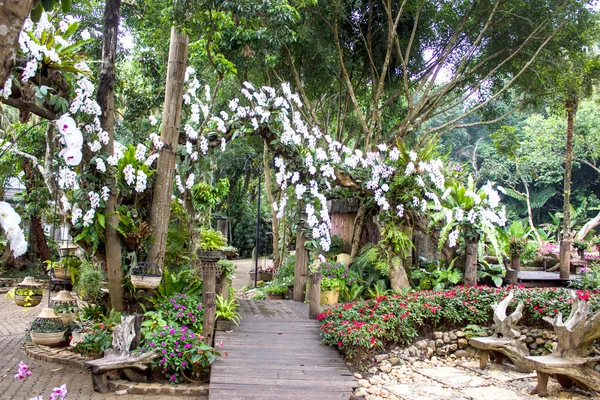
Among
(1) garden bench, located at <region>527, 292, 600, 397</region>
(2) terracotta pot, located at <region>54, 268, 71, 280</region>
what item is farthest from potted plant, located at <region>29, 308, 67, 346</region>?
(1) garden bench, located at <region>527, 292, 600, 397</region>

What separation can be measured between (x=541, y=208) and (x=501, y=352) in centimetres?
2620

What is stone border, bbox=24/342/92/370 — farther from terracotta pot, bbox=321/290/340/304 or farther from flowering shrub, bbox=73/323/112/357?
terracotta pot, bbox=321/290/340/304

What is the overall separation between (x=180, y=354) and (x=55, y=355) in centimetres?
240

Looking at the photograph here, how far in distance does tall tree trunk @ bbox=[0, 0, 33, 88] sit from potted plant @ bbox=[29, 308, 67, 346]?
24.0 feet

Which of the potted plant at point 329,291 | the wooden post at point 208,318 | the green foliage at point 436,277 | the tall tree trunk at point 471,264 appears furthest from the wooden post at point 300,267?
the wooden post at point 208,318

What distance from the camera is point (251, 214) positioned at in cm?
2838

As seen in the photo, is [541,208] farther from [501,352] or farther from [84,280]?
[84,280]

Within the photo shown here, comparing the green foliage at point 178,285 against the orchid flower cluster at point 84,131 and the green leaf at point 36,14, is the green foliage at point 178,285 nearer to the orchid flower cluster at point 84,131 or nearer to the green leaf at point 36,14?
the orchid flower cluster at point 84,131

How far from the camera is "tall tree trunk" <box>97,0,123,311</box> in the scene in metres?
7.07

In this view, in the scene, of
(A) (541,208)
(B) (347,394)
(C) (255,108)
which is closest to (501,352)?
(B) (347,394)

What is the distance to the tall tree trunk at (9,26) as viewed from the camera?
1511mm

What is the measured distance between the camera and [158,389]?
19.7 ft

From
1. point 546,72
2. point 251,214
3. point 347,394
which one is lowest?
point 347,394

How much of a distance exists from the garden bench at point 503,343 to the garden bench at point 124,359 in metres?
4.68
